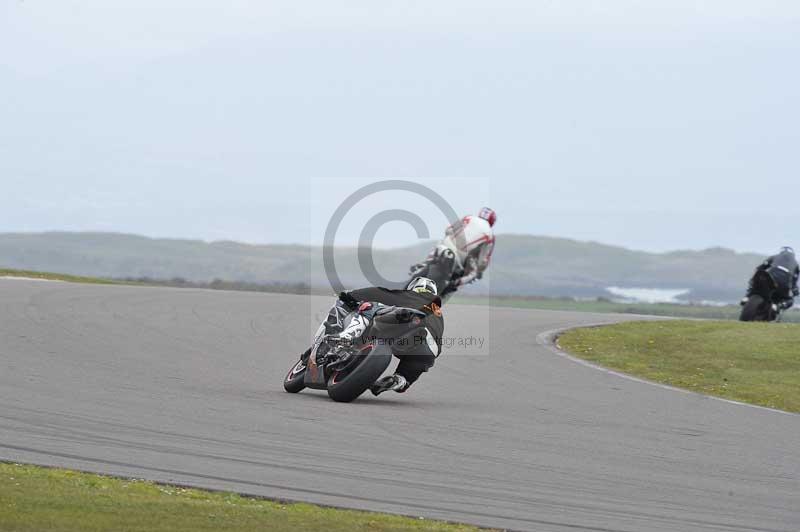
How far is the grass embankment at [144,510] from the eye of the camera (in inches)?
299

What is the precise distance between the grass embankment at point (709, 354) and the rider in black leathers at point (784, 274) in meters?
2.85

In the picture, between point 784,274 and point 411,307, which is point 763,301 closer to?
point 784,274

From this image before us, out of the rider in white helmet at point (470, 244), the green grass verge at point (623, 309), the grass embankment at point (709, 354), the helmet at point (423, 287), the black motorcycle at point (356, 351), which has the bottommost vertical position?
the green grass verge at point (623, 309)

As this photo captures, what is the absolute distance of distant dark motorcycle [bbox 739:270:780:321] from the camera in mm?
27922

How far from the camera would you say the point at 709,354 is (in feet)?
68.8

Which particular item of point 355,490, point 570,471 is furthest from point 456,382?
→ point 355,490

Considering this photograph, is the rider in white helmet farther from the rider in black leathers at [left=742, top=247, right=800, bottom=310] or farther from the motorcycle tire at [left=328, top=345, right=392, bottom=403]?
the motorcycle tire at [left=328, top=345, right=392, bottom=403]

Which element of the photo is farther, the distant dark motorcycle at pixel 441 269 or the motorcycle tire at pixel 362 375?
the distant dark motorcycle at pixel 441 269

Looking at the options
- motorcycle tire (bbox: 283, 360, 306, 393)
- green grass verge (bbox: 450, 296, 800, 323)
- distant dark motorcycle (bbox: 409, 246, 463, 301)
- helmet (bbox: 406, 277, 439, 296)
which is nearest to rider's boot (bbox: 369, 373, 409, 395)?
motorcycle tire (bbox: 283, 360, 306, 393)

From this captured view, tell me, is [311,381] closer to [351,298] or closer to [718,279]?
[351,298]

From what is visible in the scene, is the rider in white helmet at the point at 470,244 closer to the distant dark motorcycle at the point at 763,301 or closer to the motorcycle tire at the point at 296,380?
the distant dark motorcycle at the point at 763,301

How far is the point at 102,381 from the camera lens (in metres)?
13.8

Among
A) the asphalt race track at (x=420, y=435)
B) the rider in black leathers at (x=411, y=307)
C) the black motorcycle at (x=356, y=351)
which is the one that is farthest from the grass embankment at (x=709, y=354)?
the black motorcycle at (x=356, y=351)

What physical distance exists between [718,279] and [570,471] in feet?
525
